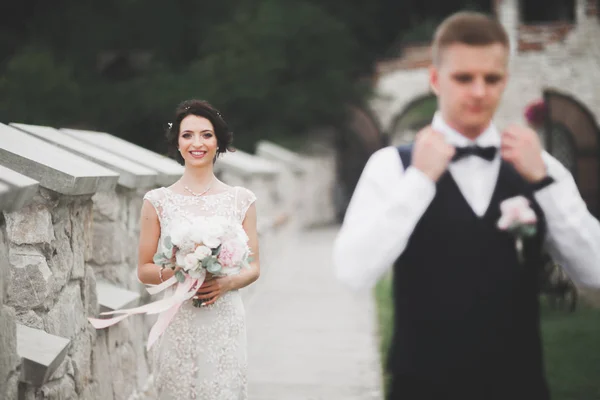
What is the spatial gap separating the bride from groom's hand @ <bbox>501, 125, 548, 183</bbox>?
5.17ft

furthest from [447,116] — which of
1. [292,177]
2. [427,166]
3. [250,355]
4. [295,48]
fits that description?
[295,48]

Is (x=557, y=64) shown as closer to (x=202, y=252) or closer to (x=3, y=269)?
(x=202, y=252)

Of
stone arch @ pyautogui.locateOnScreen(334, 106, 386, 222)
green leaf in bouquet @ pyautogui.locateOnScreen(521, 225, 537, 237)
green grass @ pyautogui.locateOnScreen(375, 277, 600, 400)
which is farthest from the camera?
stone arch @ pyautogui.locateOnScreen(334, 106, 386, 222)

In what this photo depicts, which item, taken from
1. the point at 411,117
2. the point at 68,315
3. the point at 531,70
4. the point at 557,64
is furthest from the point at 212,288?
the point at 411,117

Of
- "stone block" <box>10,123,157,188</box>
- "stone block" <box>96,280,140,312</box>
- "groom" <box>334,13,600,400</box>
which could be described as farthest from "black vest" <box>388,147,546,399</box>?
"stone block" <box>10,123,157,188</box>

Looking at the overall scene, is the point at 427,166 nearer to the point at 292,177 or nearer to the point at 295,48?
the point at 292,177

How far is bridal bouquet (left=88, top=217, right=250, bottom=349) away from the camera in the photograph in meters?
3.25

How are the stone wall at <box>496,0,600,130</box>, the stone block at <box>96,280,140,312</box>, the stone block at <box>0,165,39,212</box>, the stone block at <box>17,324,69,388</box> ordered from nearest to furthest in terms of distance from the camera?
the stone block at <box>0,165,39,212</box> → the stone block at <box>17,324,69,388</box> → the stone block at <box>96,280,140,312</box> → the stone wall at <box>496,0,600,130</box>

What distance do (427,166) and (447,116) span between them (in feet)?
0.75

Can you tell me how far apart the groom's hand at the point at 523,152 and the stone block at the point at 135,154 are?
2.88 m

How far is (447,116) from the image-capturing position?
7.55ft

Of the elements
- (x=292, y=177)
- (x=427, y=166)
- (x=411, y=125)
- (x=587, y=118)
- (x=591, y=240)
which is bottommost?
(x=591, y=240)

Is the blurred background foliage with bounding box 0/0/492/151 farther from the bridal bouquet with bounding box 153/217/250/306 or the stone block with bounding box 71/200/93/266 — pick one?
the bridal bouquet with bounding box 153/217/250/306

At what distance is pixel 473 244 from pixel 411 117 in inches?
839
